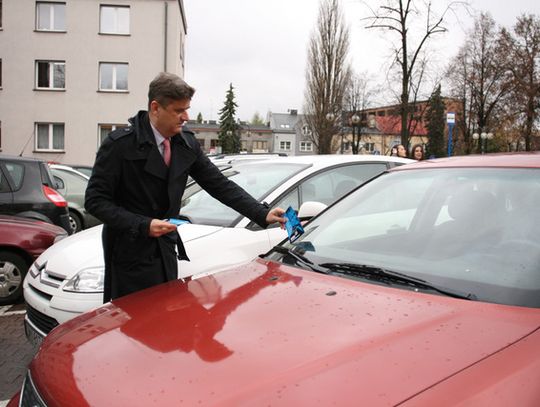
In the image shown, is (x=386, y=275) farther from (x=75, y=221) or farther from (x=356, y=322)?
(x=75, y=221)

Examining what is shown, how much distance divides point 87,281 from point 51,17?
83.7 ft

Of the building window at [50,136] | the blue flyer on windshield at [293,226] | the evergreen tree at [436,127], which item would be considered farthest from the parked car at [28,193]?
the evergreen tree at [436,127]

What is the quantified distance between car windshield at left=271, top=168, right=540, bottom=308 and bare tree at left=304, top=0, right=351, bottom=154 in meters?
36.4

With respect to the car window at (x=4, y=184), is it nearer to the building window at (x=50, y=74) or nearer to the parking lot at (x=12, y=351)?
the parking lot at (x=12, y=351)

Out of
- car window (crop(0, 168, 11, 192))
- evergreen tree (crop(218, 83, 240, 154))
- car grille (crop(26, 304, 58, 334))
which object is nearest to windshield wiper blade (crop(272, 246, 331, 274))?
car grille (crop(26, 304, 58, 334))

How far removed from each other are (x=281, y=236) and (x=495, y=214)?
1925 mm

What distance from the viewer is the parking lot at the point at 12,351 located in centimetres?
340

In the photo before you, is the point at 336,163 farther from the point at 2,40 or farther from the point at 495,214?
the point at 2,40

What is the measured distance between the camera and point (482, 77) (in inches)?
1316

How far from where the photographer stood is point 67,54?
24.8 meters

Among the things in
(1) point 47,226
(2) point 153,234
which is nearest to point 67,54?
(1) point 47,226

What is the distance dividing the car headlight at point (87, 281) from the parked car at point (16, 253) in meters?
2.40

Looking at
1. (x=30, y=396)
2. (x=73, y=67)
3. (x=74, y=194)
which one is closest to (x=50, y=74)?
(x=73, y=67)

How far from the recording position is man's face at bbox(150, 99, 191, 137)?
2.70 meters
